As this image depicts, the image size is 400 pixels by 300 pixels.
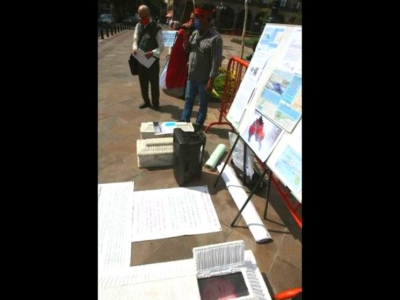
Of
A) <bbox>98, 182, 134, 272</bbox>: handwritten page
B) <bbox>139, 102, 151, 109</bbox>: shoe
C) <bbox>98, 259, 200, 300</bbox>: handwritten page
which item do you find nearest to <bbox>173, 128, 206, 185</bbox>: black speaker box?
<bbox>98, 182, 134, 272</bbox>: handwritten page

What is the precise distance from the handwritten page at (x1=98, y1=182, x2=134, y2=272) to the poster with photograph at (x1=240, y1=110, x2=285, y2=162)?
1.31m

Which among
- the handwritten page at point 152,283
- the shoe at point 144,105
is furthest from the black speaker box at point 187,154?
the shoe at point 144,105

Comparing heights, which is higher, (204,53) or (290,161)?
(204,53)

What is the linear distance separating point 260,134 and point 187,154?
939mm

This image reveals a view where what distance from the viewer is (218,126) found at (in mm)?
4531

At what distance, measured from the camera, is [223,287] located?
5.38 ft

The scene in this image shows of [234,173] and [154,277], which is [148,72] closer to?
[234,173]

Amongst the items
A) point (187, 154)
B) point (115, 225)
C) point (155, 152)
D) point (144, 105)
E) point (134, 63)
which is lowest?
point (115, 225)

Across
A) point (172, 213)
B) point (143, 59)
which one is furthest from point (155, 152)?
point (143, 59)

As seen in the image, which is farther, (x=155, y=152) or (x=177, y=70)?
(x=177, y=70)

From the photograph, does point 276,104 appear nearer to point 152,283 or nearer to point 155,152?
point 152,283

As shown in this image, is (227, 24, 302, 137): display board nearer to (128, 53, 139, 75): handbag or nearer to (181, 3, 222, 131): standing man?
(181, 3, 222, 131): standing man

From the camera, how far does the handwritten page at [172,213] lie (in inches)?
88.4
